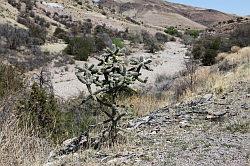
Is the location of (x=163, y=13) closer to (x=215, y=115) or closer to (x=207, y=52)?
(x=207, y=52)

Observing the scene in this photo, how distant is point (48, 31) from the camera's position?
44.4m

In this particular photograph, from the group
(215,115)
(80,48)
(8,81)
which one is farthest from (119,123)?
(80,48)

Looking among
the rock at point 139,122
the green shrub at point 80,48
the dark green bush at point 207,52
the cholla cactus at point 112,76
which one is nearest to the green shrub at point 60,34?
the green shrub at point 80,48

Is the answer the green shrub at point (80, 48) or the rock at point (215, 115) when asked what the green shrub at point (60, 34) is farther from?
the rock at point (215, 115)

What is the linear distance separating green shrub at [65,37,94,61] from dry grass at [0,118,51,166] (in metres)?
26.1

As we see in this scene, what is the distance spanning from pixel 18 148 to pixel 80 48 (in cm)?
2790

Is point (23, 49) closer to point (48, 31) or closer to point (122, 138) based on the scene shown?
point (48, 31)

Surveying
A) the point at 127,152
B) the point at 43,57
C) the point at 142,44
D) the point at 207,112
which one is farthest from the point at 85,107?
the point at 142,44

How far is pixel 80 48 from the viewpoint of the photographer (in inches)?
1387

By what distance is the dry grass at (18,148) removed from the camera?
23.7 feet

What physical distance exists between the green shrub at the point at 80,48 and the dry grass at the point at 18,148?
1026 inches

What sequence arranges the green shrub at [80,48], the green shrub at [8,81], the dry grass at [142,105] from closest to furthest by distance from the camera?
the green shrub at [8,81] → the dry grass at [142,105] → the green shrub at [80,48]

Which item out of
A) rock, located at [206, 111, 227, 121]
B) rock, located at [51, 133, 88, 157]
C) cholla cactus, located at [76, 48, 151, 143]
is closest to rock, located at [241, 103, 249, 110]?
rock, located at [206, 111, 227, 121]

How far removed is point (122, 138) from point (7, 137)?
1.78 m
